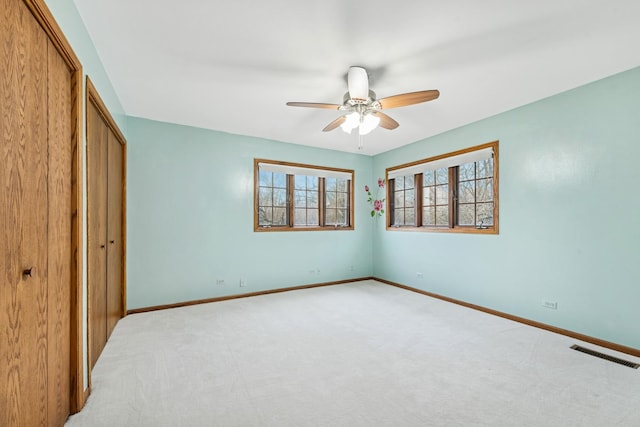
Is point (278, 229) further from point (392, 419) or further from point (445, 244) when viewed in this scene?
point (392, 419)

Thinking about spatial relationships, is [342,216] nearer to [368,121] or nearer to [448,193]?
[448,193]

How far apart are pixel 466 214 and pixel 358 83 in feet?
8.92

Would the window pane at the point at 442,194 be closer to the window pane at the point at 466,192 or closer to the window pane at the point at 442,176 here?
the window pane at the point at 442,176

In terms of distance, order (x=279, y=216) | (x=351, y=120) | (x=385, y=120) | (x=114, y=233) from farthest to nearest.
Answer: (x=279, y=216) → (x=114, y=233) → (x=385, y=120) → (x=351, y=120)

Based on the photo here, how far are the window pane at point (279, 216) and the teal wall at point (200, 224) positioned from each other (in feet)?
0.68

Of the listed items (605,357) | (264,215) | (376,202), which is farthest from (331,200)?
(605,357)

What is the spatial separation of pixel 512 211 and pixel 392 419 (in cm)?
288

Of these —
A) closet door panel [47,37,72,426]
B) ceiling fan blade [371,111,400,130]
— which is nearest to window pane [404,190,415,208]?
ceiling fan blade [371,111,400,130]

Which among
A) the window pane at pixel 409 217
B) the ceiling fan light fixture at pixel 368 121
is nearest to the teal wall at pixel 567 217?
the window pane at pixel 409 217

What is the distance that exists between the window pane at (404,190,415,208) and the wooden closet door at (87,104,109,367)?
4.26 meters

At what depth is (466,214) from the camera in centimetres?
426

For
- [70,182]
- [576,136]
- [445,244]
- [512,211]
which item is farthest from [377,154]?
[70,182]

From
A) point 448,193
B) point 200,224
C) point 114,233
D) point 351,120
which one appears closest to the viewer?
point 351,120

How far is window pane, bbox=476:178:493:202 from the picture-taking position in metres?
3.93
